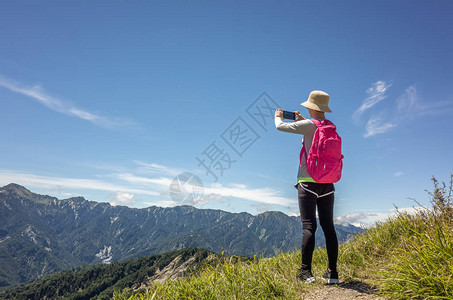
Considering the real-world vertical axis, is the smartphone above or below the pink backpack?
above

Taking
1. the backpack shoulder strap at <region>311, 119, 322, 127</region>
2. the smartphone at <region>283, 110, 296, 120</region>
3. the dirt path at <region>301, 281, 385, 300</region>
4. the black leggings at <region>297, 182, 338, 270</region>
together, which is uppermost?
the smartphone at <region>283, 110, 296, 120</region>

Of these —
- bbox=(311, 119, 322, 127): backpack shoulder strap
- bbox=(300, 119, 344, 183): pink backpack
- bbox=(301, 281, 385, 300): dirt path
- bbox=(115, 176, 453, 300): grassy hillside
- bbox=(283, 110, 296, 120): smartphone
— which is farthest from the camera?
bbox=(283, 110, 296, 120): smartphone

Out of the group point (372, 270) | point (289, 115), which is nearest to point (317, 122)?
point (289, 115)

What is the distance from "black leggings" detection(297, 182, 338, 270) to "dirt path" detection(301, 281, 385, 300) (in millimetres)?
298

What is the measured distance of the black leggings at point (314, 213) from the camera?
4.03 metres

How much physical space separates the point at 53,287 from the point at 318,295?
212769 mm

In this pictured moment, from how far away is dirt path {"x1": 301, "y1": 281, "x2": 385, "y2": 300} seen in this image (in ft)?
11.6

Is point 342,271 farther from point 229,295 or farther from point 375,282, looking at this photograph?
point 229,295

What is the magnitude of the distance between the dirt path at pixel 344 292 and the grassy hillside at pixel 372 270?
0.12m

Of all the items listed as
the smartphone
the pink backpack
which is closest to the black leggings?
the pink backpack

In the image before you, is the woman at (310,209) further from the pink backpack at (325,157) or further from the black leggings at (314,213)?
the pink backpack at (325,157)

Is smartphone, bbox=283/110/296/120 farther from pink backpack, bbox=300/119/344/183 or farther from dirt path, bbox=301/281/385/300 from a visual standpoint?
dirt path, bbox=301/281/385/300

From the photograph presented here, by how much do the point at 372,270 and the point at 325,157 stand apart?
5.69 feet

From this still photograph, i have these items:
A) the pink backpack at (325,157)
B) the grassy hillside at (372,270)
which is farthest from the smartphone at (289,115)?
the grassy hillside at (372,270)
